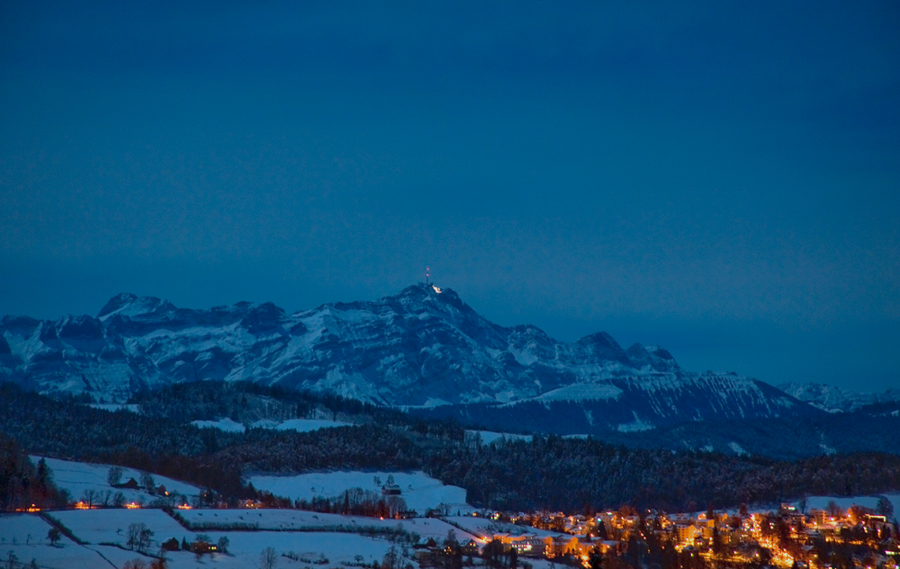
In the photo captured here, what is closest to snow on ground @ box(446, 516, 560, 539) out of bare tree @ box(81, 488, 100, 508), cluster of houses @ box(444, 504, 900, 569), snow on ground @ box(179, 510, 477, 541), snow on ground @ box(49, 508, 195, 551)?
cluster of houses @ box(444, 504, 900, 569)

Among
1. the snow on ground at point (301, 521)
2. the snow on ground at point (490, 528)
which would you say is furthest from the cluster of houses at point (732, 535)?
the snow on ground at point (301, 521)

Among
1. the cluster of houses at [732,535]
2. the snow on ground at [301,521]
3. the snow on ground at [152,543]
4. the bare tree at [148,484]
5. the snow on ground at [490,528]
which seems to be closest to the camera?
the snow on ground at [152,543]

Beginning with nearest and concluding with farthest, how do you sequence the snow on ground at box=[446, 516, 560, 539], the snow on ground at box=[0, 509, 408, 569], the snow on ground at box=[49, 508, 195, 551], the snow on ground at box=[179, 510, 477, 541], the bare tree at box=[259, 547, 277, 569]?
the snow on ground at box=[0, 509, 408, 569], the bare tree at box=[259, 547, 277, 569], the snow on ground at box=[49, 508, 195, 551], the snow on ground at box=[179, 510, 477, 541], the snow on ground at box=[446, 516, 560, 539]

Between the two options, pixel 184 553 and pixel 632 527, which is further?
pixel 632 527

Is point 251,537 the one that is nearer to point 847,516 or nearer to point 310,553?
point 310,553

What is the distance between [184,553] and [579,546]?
5701cm

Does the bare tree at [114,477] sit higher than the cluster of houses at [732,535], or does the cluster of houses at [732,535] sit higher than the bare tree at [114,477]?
the bare tree at [114,477]

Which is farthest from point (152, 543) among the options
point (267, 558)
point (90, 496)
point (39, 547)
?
point (90, 496)

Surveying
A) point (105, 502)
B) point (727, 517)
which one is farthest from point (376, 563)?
point (727, 517)

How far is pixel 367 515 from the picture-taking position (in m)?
182

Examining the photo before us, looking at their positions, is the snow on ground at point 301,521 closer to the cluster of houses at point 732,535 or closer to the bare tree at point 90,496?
the cluster of houses at point 732,535

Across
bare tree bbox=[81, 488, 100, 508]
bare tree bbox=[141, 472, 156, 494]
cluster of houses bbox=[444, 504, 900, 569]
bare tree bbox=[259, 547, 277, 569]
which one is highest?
bare tree bbox=[141, 472, 156, 494]

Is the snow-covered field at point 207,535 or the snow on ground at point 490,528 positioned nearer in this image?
the snow-covered field at point 207,535

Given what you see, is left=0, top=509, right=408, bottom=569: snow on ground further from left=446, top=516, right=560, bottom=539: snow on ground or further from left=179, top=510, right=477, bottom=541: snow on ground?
left=446, top=516, right=560, bottom=539: snow on ground
